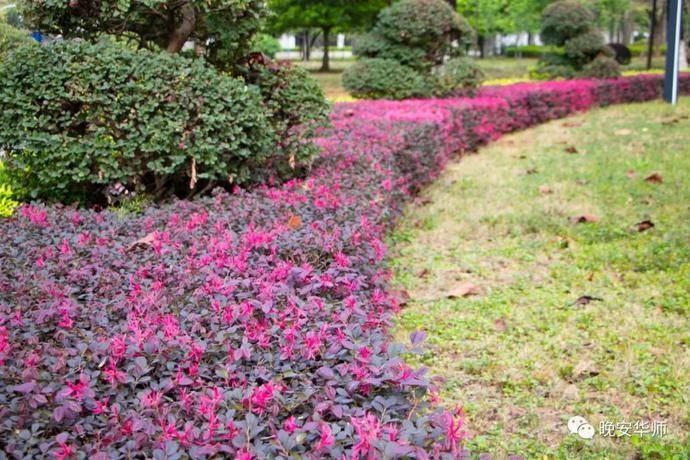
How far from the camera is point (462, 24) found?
11617mm

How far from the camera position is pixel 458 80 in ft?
37.3

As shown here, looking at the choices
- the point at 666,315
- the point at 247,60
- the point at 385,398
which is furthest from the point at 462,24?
the point at 385,398

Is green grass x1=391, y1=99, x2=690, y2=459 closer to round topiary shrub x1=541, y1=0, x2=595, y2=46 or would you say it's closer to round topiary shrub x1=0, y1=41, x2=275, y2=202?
round topiary shrub x1=0, y1=41, x2=275, y2=202

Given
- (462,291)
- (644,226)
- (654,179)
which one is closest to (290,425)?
(462,291)

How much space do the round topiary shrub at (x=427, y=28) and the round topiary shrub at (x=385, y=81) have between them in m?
0.42

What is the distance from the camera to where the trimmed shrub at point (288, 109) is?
4.66m

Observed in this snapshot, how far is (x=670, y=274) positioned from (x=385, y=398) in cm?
324

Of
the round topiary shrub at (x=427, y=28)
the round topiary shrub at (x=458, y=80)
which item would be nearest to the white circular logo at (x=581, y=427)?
the round topiary shrub at (x=458, y=80)

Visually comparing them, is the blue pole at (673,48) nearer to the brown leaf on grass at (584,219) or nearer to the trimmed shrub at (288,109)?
the brown leaf on grass at (584,219)

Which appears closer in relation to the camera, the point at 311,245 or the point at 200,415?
the point at 200,415

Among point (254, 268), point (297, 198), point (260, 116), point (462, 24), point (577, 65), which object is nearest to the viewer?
point (254, 268)

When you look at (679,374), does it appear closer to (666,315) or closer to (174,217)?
(666,315)

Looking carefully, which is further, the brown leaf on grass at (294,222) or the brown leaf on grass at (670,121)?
the brown leaf on grass at (670,121)

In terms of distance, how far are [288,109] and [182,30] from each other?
817mm
